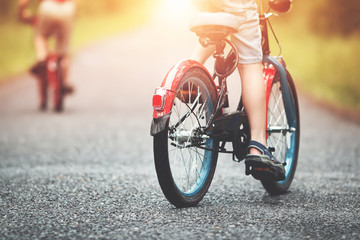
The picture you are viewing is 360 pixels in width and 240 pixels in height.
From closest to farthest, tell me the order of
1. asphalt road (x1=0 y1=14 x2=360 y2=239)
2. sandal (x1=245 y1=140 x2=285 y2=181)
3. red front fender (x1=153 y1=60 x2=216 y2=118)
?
asphalt road (x1=0 y1=14 x2=360 y2=239) < red front fender (x1=153 y1=60 x2=216 y2=118) < sandal (x1=245 y1=140 x2=285 y2=181)

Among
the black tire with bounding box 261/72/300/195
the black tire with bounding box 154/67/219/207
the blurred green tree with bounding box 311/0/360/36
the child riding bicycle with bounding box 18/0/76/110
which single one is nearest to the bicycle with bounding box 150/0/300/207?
the black tire with bounding box 154/67/219/207

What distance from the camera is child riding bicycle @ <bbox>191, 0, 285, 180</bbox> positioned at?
3.69 meters

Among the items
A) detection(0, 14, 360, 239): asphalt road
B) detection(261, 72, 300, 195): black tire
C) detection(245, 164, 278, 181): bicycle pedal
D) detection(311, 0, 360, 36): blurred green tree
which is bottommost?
detection(0, 14, 360, 239): asphalt road

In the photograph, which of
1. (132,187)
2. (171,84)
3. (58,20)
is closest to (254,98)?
(171,84)

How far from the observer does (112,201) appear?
12.6 feet

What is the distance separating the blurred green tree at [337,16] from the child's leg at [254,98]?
20866mm

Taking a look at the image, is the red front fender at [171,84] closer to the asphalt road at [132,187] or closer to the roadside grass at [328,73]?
the asphalt road at [132,187]

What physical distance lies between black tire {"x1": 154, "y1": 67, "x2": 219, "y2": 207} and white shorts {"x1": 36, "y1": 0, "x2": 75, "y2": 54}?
564 cm

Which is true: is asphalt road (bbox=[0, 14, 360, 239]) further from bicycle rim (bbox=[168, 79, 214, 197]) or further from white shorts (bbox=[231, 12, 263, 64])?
white shorts (bbox=[231, 12, 263, 64])

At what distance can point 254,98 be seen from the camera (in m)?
3.75

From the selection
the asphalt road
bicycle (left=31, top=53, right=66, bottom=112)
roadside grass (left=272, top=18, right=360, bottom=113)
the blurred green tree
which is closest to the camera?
the asphalt road

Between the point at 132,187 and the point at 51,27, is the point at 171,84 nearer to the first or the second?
the point at 132,187

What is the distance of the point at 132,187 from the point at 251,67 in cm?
124

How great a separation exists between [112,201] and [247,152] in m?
0.91
